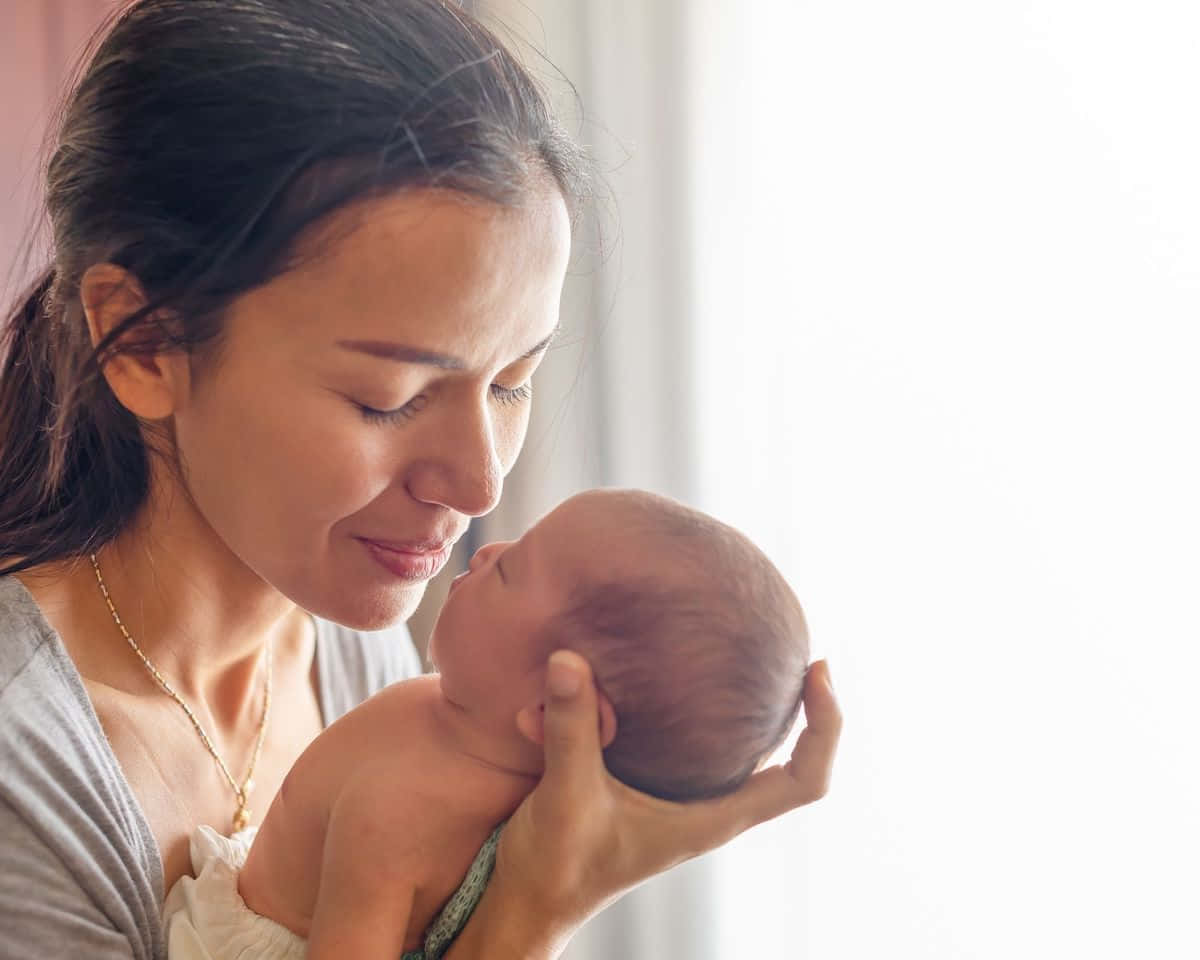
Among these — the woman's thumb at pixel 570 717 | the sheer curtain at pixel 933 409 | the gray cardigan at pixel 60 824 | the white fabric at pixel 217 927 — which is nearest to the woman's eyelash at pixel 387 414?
the woman's thumb at pixel 570 717

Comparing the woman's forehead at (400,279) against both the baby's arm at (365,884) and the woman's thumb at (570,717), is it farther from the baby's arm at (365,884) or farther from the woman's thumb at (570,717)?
the baby's arm at (365,884)

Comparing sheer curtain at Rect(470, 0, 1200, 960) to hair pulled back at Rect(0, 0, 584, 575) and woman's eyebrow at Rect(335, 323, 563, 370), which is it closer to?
hair pulled back at Rect(0, 0, 584, 575)

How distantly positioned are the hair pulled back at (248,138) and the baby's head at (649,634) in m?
0.33

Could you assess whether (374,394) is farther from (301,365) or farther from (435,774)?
(435,774)

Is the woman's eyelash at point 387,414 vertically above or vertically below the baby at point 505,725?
above

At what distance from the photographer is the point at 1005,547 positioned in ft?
5.55

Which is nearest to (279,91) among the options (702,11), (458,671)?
(458,671)

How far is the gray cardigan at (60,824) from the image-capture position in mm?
1123

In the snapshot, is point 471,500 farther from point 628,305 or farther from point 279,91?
point 628,305

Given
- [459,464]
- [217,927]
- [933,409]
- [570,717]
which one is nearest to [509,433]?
[459,464]

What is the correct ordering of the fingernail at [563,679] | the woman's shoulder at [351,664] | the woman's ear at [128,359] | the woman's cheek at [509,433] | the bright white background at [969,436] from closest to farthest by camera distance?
1. the fingernail at [563,679]
2. the woman's ear at [128,359]
3. the woman's cheek at [509,433]
4. the bright white background at [969,436]
5. the woman's shoulder at [351,664]

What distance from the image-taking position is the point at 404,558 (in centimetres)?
127

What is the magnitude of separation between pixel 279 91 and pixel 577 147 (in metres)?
0.35

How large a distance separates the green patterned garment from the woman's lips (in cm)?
26
